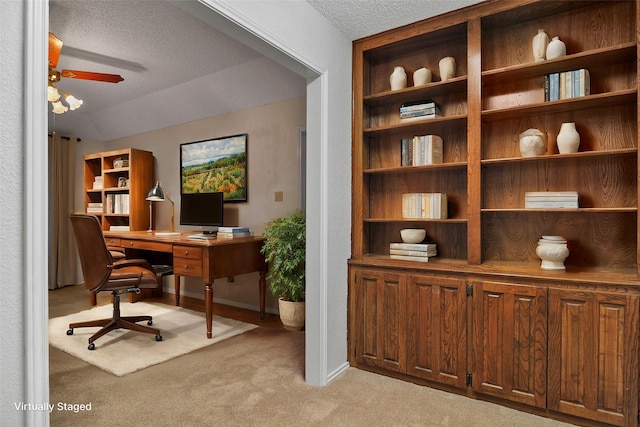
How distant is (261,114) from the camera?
4012mm

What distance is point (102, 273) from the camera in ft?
10.2

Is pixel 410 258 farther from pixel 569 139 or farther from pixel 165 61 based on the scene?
pixel 165 61

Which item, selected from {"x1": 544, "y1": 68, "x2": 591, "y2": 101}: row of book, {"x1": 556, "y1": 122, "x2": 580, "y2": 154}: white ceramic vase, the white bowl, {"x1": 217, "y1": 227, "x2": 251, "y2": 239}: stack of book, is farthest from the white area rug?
{"x1": 544, "y1": 68, "x2": 591, "y2": 101}: row of book

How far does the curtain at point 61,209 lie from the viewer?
5168 mm

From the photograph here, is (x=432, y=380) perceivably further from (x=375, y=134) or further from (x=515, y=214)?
(x=375, y=134)

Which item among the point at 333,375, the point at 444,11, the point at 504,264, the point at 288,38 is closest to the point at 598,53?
the point at 444,11

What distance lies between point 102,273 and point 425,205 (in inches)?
102

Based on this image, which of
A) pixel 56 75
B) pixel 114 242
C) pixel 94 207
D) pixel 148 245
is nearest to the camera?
pixel 56 75

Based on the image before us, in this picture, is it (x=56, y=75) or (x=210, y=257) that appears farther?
(x=210, y=257)

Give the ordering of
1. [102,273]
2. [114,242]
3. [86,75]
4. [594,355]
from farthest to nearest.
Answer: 1. [114,242]
2. [102,273]
3. [86,75]
4. [594,355]

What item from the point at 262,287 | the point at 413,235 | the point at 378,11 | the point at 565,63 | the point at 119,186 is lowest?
the point at 262,287

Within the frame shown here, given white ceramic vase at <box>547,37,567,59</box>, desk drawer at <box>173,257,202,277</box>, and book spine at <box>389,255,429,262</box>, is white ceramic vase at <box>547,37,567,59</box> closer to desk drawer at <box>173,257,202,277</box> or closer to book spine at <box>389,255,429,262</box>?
book spine at <box>389,255,429,262</box>

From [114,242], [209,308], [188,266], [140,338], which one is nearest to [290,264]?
[209,308]

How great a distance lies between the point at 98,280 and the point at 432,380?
8.76 feet
